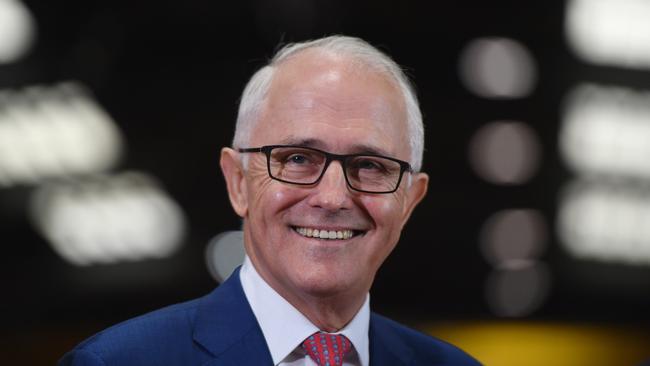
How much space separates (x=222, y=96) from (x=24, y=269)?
184cm

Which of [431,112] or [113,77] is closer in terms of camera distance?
[113,77]

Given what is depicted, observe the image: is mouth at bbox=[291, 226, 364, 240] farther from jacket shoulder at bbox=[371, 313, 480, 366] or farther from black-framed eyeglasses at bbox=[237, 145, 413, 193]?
jacket shoulder at bbox=[371, 313, 480, 366]

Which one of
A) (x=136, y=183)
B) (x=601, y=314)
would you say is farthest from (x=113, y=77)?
(x=601, y=314)

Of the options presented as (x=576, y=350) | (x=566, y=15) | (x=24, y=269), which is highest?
(x=566, y=15)

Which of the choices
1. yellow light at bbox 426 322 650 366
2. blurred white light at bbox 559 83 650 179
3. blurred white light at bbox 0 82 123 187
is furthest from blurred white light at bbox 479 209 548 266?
blurred white light at bbox 0 82 123 187

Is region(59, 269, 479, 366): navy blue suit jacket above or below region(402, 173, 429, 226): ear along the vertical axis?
below

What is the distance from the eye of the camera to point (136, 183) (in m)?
7.61

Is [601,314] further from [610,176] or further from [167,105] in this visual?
[167,105]

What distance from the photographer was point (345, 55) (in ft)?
6.75

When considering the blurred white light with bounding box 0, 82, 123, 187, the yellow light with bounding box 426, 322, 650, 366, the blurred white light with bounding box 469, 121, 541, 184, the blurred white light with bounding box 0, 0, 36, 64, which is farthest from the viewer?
the yellow light with bounding box 426, 322, 650, 366

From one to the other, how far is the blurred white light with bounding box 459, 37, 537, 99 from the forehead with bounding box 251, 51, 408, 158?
4.91 meters

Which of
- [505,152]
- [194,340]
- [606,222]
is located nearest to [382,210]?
[194,340]

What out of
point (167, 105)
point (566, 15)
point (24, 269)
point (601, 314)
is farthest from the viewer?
point (601, 314)

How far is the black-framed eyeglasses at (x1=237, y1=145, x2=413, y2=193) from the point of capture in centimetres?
193
